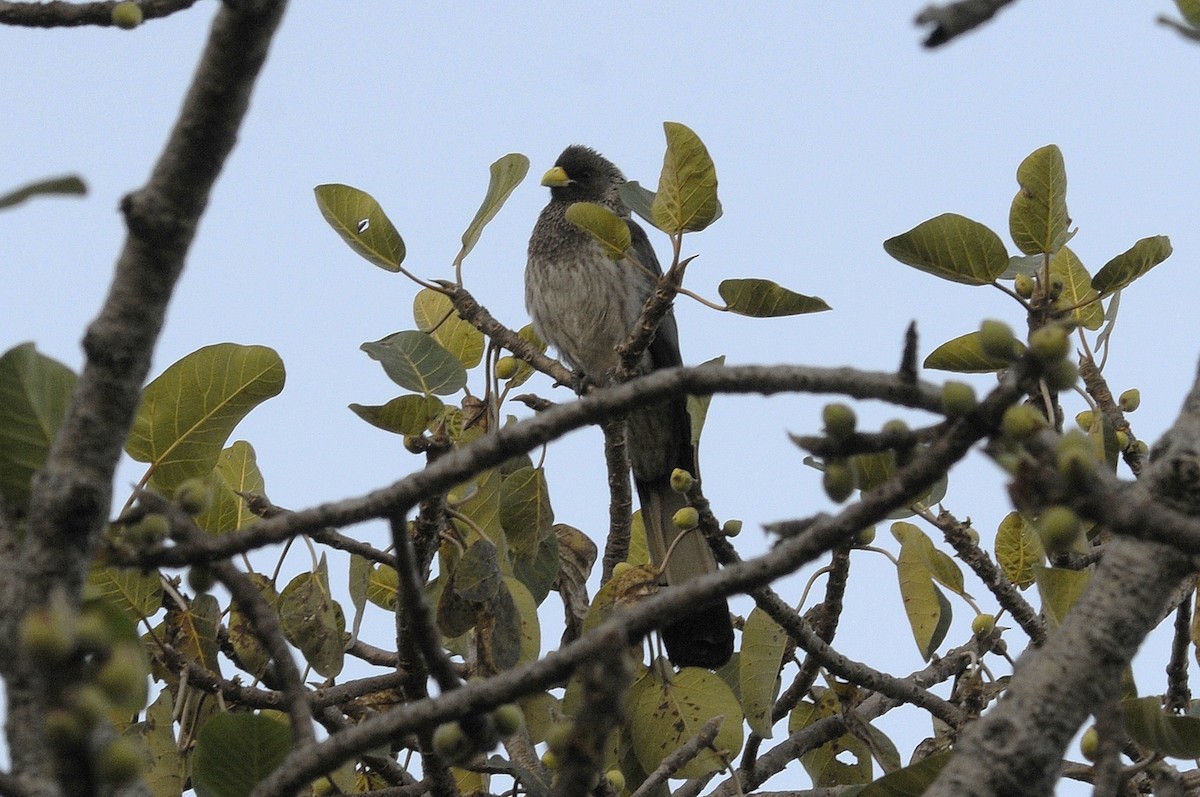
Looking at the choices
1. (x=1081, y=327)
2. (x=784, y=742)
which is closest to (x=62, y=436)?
(x=784, y=742)

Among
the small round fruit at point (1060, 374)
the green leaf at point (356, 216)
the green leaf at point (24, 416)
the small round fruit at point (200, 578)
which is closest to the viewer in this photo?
the small round fruit at point (1060, 374)

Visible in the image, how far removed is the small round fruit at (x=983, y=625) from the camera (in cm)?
349

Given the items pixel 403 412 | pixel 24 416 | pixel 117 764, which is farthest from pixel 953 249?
pixel 117 764

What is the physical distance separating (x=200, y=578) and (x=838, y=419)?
838mm

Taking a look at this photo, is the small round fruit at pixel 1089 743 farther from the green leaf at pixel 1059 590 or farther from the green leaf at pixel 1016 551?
the green leaf at pixel 1016 551

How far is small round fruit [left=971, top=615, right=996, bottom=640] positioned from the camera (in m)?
3.49

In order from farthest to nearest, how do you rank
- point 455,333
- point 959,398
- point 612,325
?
point 612,325, point 455,333, point 959,398

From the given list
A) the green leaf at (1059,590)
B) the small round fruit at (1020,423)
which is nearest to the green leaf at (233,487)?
the green leaf at (1059,590)

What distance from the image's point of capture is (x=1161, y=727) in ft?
7.62

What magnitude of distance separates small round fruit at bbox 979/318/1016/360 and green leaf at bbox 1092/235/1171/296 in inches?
78.7

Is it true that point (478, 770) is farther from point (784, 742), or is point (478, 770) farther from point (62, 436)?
point (62, 436)

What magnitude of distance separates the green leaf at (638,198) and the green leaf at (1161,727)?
1829 mm

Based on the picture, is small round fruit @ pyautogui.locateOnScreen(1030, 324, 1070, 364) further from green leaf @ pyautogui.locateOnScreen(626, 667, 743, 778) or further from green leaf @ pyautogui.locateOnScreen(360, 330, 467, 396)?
green leaf @ pyautogui.locateOnScreen(360, 330, 467, 396)

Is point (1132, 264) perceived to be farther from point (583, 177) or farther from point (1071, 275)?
point (583, 177)
